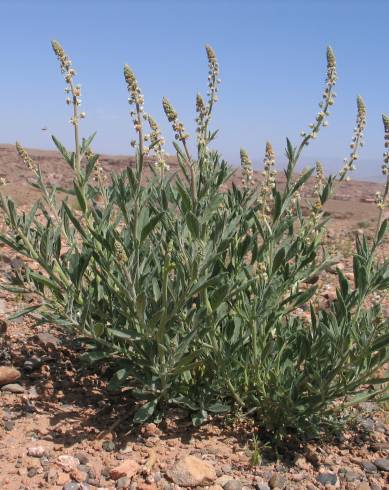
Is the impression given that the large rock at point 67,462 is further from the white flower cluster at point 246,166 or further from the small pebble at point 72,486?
the white flower cluster at point 246,166

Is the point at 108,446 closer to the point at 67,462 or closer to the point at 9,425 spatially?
the point at 67,462

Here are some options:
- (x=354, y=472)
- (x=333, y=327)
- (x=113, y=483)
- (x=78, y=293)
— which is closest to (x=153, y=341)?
(x=78, y=293)

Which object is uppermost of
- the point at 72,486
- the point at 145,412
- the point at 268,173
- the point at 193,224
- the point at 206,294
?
the point at 268,173

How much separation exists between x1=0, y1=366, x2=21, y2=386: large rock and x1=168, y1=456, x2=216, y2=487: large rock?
1173 millimetres

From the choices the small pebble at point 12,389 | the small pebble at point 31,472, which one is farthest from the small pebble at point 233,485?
the small pebble at point 12,389

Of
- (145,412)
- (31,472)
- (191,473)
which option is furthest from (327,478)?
(31,472)

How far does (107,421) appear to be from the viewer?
113 inches

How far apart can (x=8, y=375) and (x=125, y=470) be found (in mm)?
1024

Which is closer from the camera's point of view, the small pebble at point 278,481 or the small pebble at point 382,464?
the small pebble at point 278,481

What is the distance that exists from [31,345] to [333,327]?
210 centimetres

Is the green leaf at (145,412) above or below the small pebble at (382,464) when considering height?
above

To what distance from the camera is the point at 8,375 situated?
122 inches

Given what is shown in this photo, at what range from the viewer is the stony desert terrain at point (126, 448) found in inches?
97.5

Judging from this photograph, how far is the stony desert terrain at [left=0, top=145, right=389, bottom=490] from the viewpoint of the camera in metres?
2.48
